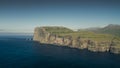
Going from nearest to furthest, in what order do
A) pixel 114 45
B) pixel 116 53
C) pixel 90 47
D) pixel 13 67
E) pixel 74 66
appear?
pixel 13 67, pixel 74 66, pixel 116 53, pixel 114 45, pixel 90 47

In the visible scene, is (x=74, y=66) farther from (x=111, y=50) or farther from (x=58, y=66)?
(x=111, y=50)

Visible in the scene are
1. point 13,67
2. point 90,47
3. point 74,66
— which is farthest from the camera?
point 90,47

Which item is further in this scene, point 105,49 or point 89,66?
point 105,49

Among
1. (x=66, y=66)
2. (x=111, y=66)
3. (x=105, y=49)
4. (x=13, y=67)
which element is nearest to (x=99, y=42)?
(x=105, y=49)

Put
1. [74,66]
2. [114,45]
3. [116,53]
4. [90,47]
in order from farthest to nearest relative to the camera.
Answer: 1. [90,47]
2. [114,45]
3. [116,53]
4. [74,66]

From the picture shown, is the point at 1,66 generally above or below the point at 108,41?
below

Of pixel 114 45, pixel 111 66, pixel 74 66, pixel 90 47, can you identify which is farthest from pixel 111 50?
pixel 74 66

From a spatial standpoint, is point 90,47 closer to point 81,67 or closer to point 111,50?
point 111,50

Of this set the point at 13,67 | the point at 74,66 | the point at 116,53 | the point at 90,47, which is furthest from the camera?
the point at 90,47

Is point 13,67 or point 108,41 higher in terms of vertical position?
point 108,41
